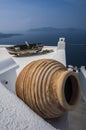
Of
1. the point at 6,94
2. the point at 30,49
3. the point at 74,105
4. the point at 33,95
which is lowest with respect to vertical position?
the point at 30,49

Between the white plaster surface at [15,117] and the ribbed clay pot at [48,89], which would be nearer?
the white plaster surface at [15,117]

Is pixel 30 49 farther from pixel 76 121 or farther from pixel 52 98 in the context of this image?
pixel 52 98

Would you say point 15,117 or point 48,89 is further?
point 48,89

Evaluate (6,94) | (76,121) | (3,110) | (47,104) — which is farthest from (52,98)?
(76,121)

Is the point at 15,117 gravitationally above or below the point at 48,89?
above

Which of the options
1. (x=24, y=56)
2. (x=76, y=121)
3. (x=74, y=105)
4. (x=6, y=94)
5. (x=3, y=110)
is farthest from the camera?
(x=76, y=121)

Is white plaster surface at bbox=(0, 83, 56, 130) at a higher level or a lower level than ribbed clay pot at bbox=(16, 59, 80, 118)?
higher

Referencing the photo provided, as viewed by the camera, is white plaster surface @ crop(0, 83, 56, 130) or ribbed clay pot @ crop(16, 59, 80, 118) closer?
white plaster surface @ crop(0, 83, 56, 130)

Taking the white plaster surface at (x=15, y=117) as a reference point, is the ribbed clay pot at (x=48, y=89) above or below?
below
